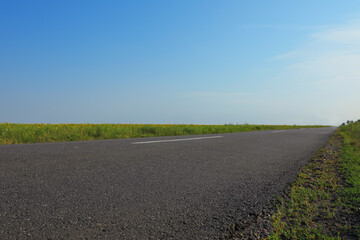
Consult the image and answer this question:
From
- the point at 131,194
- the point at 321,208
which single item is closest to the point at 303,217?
the point at 321,208

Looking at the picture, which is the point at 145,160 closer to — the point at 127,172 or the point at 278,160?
the point at 127,172

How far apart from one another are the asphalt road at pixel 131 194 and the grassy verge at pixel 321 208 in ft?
0.80

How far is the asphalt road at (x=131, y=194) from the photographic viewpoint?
2.03 meters

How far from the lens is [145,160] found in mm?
4738

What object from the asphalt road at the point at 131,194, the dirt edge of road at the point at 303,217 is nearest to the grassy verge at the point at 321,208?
the dirt edge of road at the point at 303,217

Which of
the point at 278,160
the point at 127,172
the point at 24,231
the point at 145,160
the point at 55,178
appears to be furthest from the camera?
the point at 278,160

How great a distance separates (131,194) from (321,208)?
1.84m

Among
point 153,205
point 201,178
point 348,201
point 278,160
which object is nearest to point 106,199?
point 153,205

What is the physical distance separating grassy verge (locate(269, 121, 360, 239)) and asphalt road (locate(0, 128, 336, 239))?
0.80 feet

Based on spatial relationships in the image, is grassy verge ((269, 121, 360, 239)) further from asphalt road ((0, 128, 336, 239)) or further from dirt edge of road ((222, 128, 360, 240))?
asphalt road ((0, 128, 336, 239))

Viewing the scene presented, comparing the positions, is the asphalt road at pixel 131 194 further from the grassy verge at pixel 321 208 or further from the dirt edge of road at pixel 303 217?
the grassy verge at pixel 321 208

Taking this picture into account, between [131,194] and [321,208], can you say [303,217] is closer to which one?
[321,208]

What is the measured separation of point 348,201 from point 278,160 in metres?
2.59

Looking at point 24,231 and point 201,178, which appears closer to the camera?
point 24,231
